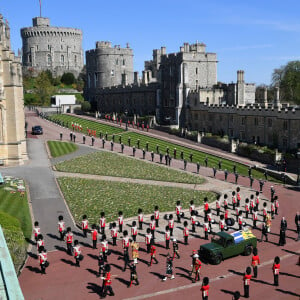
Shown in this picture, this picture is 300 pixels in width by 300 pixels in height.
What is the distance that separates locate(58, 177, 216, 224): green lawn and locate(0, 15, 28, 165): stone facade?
767 cm

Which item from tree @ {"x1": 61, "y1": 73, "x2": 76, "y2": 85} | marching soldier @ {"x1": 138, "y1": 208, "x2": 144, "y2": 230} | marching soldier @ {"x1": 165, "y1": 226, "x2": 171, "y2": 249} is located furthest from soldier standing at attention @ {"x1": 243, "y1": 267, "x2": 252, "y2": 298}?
tree @ {"x1": 61, "y1": 73, "x2": 76, "y2": 85}

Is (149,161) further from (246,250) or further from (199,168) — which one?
(246,250)

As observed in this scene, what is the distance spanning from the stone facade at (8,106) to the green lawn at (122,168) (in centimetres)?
460

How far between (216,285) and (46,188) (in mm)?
18988

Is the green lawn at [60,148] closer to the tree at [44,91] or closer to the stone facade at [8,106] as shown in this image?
the stone facade at [8,106]

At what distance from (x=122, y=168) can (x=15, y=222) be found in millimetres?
20881

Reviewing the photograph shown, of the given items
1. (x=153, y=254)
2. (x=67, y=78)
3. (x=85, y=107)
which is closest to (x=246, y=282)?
(x=153, y=254)

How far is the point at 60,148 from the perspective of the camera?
50.2 meters

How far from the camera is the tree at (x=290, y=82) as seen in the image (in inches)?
3292

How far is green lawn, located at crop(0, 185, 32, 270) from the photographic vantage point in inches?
711

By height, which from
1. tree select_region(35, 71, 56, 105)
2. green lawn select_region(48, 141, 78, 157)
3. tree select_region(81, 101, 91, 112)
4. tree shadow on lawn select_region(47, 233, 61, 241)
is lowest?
tree shadow on lawn select_region(47, 233, 61, 241)

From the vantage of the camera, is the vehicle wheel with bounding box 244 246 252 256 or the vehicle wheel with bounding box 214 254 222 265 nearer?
the vehicle wheel with bounding box 214 254 222 265

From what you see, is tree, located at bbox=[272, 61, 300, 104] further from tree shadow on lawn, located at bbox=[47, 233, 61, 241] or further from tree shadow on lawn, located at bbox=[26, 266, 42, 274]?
tree shadow on lawn, located at bbox=[26, 266, 42, 274]

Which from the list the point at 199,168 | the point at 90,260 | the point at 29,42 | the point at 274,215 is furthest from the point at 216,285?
the point at 29,42
